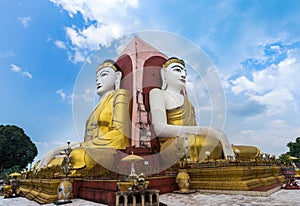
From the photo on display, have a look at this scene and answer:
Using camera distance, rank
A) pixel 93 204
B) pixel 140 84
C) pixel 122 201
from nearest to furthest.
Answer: pixel 122 201, pixel 93 204, pixel 140 84

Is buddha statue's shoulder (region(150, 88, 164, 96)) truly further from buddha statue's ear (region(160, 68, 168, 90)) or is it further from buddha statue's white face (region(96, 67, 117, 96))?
buddha statue's white face (region(96, 67, 117, 96))

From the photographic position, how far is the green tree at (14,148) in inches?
720

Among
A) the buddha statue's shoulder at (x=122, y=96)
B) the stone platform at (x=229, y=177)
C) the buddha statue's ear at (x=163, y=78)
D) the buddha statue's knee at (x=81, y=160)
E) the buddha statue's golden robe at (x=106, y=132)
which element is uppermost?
the buddha statue's ear at (x=163, y=78)

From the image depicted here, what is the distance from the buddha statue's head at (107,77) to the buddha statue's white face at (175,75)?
2683mm

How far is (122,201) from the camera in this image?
470 centimetres

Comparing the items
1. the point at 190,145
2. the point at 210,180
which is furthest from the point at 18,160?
the point at 210,180

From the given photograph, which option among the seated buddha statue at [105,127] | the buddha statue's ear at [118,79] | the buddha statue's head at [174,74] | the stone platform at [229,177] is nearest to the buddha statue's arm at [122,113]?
the seated buddha statue at [105,127]

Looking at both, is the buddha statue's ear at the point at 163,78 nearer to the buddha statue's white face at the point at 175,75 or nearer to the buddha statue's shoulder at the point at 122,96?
the buddha statue's white face at the point at 175,75

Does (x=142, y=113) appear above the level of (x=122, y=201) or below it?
above

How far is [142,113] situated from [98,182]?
5.07m

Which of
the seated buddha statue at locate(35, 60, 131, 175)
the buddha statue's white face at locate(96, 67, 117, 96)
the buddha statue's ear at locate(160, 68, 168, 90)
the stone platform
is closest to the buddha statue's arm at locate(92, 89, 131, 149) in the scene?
the seated buddha statue at locate(35, 60, 131, 175)

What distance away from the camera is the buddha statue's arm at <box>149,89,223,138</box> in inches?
396

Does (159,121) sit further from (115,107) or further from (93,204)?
(93,204)

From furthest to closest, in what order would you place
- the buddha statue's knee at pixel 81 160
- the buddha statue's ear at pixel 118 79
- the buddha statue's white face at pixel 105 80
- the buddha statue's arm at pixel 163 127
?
1. the buddha statue's ear at pixel 118 79
2. the buddha statue's white face at pixel 105 80
3. the buddha statue's arm at pixel 163 127
4. the buddha statue's knee at pixel 81 160
